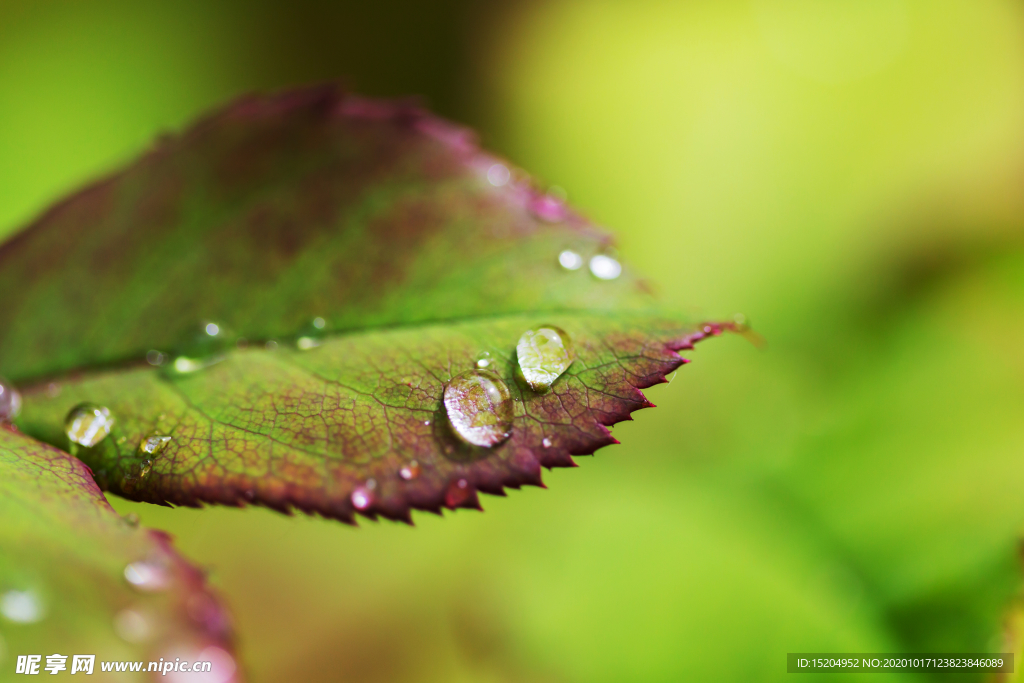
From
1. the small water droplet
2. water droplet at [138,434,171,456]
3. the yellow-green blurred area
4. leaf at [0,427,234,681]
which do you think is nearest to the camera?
leaf at [0,427,234,681]

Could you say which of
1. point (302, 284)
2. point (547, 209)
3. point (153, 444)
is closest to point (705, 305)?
point (547, 209)

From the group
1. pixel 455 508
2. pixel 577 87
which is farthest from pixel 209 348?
pixel 577 87

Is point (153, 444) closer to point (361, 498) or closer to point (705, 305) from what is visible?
point (361, 498)

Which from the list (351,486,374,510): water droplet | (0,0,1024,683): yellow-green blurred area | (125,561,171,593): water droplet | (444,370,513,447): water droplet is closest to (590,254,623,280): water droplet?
(444,370,513,447): water droplet

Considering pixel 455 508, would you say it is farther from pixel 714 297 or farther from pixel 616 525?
pixel 714 297

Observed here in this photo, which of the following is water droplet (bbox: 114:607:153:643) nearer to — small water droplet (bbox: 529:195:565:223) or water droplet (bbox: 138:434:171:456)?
water droplet (bbox: 138:434:171:456)

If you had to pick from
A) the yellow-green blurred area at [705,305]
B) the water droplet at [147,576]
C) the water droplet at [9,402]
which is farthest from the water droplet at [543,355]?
the yellow-green blurred area at [705,305]
